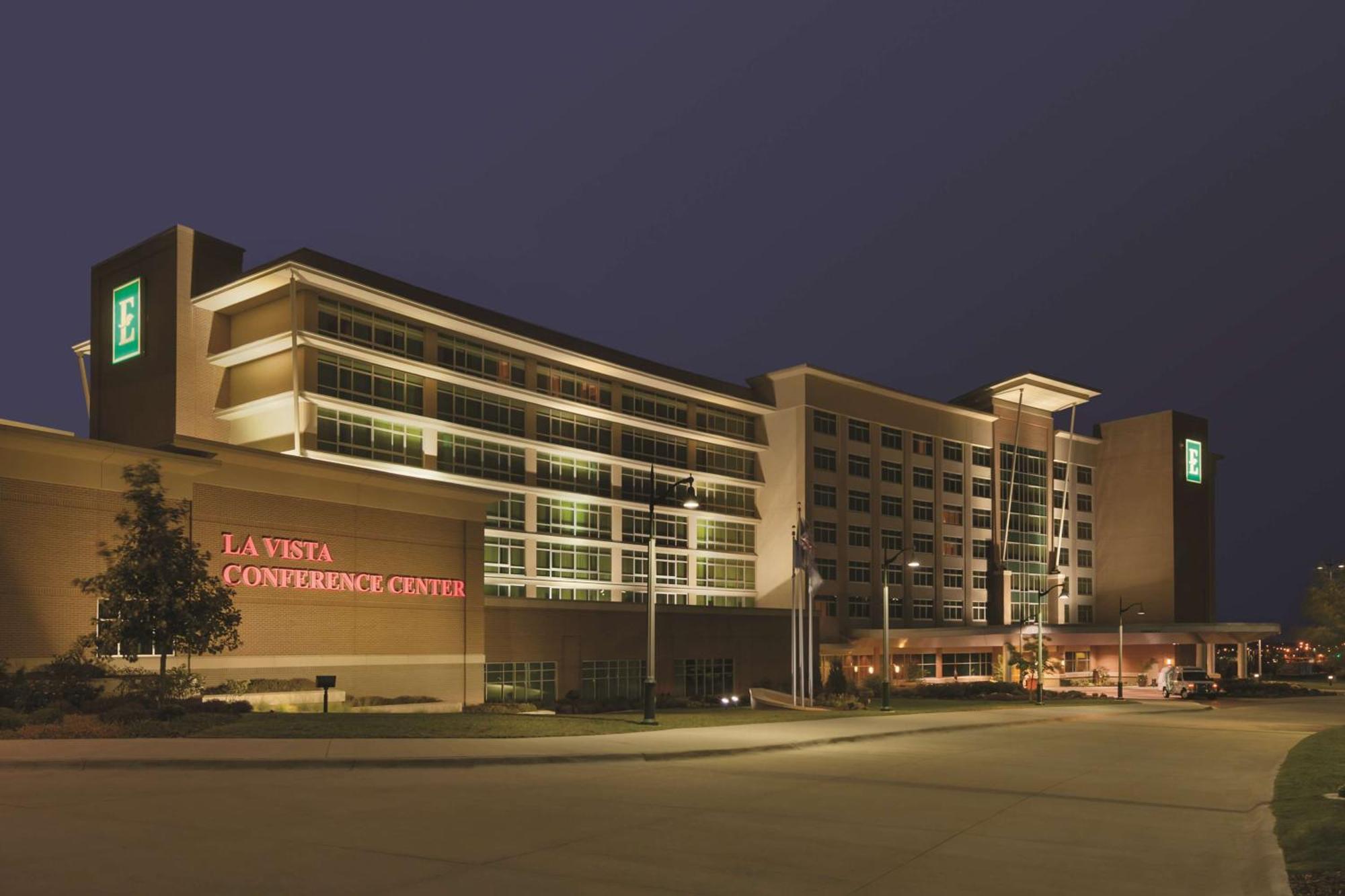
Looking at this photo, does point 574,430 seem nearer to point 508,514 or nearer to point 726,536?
point 508,514

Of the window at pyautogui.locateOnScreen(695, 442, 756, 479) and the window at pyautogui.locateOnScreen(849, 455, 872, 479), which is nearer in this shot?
the window at pyautogui.locateOnScreen(695, 442, 756, 479)

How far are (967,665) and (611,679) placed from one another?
145 feet

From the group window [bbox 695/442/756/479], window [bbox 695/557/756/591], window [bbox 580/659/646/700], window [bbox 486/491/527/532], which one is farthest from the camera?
window [bbox 695/442/756/479]

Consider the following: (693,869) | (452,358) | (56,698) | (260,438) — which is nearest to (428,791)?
(693,869)

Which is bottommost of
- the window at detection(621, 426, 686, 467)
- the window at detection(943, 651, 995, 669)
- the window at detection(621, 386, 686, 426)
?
the window at detection(943, 651, 995, 669)

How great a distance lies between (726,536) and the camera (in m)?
86.7

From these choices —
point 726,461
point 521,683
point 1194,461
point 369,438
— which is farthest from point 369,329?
point 1194,461

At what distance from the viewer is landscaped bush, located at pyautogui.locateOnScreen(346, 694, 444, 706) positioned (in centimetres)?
4144

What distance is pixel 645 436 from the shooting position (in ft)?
263

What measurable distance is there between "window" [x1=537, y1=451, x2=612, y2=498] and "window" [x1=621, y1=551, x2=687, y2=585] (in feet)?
16.1

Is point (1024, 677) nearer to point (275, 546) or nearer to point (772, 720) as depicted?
point (772, 720)

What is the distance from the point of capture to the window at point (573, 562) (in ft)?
233

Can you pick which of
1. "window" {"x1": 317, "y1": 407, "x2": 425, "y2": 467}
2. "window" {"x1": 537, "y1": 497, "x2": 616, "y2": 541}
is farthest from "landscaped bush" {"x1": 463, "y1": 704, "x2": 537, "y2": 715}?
"window" {"x1": 537, "y1": 497, "x2": 616, "y2": 541}

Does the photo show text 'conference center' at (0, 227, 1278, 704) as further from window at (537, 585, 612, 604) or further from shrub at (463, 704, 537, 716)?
shrub at (463, 704, 537, 716)
